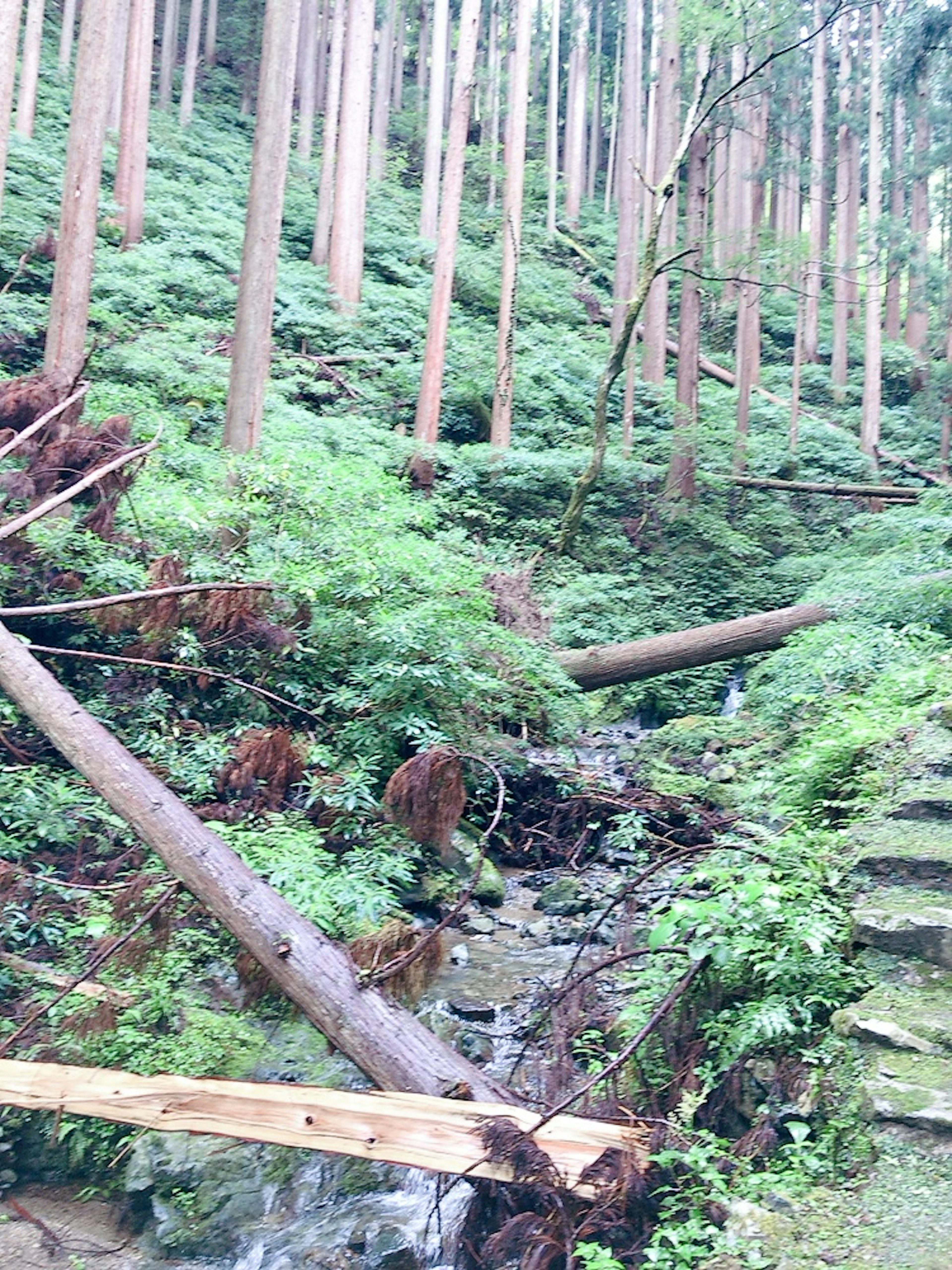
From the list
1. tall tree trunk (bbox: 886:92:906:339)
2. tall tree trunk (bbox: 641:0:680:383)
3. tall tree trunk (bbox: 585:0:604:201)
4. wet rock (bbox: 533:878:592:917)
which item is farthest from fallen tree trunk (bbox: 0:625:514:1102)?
tall tree trunk (bbox: 585:0:604:201)

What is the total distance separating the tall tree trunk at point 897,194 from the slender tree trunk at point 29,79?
21.9 meters

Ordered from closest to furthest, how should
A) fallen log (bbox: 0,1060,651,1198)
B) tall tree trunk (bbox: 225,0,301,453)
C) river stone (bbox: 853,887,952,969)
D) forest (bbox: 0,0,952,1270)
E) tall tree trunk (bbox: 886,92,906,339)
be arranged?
fallen log (bbox: 0,1060,651,1198) < forest (bbox: 0,0,952,1270) < river stone (bbox: 853,887,952,969) < tall tree trunk (bbox: 225,0,301,453) < tall tree trunk (bbox: 886,92,906,339)

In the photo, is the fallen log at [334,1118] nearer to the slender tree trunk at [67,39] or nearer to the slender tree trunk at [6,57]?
the slender tree trunk at [6,57]

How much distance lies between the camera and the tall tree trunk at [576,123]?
3575 centimetres

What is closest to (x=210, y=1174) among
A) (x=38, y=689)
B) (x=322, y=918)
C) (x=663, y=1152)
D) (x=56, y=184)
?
(x=322, y=918)

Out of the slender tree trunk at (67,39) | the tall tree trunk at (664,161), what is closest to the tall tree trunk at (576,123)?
the tall tree trunk at (664,161)

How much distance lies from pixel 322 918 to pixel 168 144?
1067 inches

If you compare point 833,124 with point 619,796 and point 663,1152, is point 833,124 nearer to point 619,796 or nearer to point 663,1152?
point 619,796

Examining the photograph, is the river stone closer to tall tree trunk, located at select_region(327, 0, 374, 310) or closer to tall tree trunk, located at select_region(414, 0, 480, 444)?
tall tree trunk, located at select_region(414, 0, 480, 444)

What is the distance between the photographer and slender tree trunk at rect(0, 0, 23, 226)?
9.45 m

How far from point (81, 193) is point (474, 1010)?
29.2ft

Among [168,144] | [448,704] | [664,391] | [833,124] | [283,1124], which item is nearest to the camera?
[283,1124]

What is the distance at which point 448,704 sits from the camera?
27.1ft

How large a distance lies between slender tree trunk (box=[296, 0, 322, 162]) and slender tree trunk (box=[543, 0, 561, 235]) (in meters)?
8.05
